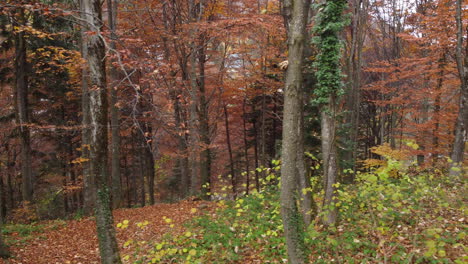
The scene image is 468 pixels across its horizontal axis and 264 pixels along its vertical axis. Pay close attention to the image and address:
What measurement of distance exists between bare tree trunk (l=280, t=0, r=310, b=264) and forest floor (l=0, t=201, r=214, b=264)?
3.21 metres

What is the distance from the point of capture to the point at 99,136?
4.98 meters

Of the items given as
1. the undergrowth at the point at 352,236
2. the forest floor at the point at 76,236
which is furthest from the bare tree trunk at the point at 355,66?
the forest floor at the point at 76,236

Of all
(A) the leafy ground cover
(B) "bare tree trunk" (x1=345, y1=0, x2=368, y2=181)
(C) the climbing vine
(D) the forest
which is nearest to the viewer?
(A) the leafy ground cover

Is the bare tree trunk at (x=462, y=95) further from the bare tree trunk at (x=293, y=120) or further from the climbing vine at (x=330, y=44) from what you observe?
the bare tree trunk at (x=293, y=120)

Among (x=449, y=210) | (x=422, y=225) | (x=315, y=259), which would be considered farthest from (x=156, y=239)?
(x=449, y=210)

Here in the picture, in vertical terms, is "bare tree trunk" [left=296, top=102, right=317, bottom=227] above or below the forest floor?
above

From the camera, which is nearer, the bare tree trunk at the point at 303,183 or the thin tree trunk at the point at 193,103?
the bare tree trunk at the point at 303,183

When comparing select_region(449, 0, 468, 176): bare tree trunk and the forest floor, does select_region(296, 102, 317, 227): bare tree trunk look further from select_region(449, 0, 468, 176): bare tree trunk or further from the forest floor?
select_region(449, 0, 468, 176): bare tree trunk

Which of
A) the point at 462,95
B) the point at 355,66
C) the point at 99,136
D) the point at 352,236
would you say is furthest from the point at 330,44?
the point at 355,66

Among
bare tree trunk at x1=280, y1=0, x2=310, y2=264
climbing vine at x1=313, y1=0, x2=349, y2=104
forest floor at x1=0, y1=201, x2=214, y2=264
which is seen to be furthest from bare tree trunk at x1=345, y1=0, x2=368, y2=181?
bare tree trunk at x1=280, y1=0, x2=310, y2=264

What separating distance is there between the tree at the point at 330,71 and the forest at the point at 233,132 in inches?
1.1

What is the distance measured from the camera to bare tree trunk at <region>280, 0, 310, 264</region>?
3.56m

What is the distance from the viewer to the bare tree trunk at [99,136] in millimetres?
4859

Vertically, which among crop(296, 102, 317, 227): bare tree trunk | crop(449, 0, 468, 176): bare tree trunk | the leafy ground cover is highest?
crop(449, 0, 468, 176): bare tree trunk
